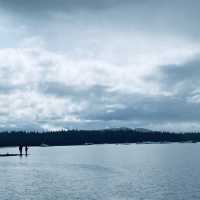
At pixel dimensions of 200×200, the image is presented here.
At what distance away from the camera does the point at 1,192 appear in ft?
215

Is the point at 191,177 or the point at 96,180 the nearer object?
the point at 96,180

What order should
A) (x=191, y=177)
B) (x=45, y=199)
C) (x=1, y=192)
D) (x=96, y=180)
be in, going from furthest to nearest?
(x=191, y=177) → (x=96, y=180) → (x=1, y=192) → (x=45, y=199)

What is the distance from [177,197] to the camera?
62.3 meters

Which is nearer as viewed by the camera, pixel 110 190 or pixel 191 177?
pixel 110 190

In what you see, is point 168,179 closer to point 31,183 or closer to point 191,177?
point 191,177

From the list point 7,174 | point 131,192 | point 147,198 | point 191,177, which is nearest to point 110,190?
point 131,192

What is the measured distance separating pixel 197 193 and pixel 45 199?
22.0 m

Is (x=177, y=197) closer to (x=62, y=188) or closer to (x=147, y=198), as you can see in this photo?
(x=147, y=198)

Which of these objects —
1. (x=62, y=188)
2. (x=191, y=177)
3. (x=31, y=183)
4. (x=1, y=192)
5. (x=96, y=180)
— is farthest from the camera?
(x=191, y=177)

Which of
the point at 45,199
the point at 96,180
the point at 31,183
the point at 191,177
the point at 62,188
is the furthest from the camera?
the point at 191,177

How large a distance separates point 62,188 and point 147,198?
15.1 metres

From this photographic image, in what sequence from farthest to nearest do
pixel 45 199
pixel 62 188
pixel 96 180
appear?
1. pixel 96 180
2. pixel 62 188
3. pixel 45 199

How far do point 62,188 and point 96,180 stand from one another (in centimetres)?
1149

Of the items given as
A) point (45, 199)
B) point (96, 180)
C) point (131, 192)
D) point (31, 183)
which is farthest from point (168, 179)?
point (45, 199)
